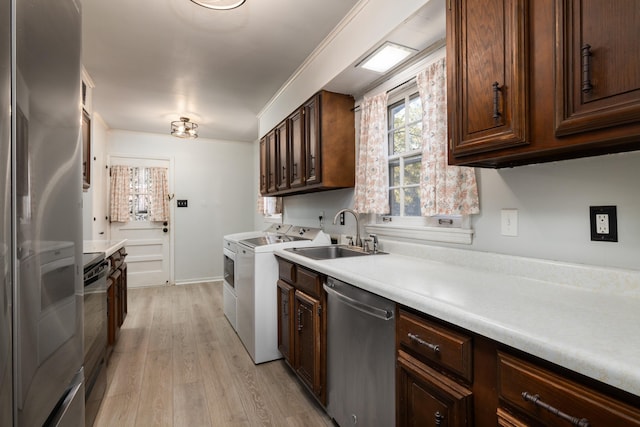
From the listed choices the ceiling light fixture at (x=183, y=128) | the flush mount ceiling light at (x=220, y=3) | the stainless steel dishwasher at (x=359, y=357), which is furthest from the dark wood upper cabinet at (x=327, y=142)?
the ceiling light fixture at (x=183, y=128)

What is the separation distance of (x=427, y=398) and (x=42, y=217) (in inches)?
49.2

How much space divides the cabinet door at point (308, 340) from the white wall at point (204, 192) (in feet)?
12.3

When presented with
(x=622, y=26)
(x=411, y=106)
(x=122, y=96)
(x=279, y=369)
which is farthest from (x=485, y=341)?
(x=122, y=96)

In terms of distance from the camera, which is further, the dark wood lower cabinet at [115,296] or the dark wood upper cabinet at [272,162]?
A: the dark wood upper cabinet at [272,162]

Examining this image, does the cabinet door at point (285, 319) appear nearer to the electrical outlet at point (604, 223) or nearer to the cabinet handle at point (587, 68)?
the electrical outlet at point (604, 223)

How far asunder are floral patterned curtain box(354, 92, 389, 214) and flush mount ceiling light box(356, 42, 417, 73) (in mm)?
218

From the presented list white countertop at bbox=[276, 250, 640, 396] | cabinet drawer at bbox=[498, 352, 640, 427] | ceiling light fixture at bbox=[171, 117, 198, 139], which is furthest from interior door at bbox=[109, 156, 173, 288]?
cabinet drawer at bbox=[498, 352, 640, 427]

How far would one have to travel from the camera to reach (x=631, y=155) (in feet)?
3.60

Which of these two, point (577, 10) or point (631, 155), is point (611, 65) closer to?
point (577, 10)

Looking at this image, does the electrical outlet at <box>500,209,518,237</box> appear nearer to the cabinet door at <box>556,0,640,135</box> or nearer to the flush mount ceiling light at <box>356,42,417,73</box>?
the cabinet door at <box>556,0,640,135</box>

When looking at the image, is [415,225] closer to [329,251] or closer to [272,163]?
[329,251]

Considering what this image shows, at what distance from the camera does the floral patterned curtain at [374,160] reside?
2.33m

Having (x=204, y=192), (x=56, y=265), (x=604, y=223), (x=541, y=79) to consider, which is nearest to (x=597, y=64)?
(x=541, y=79)

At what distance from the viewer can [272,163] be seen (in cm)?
376
